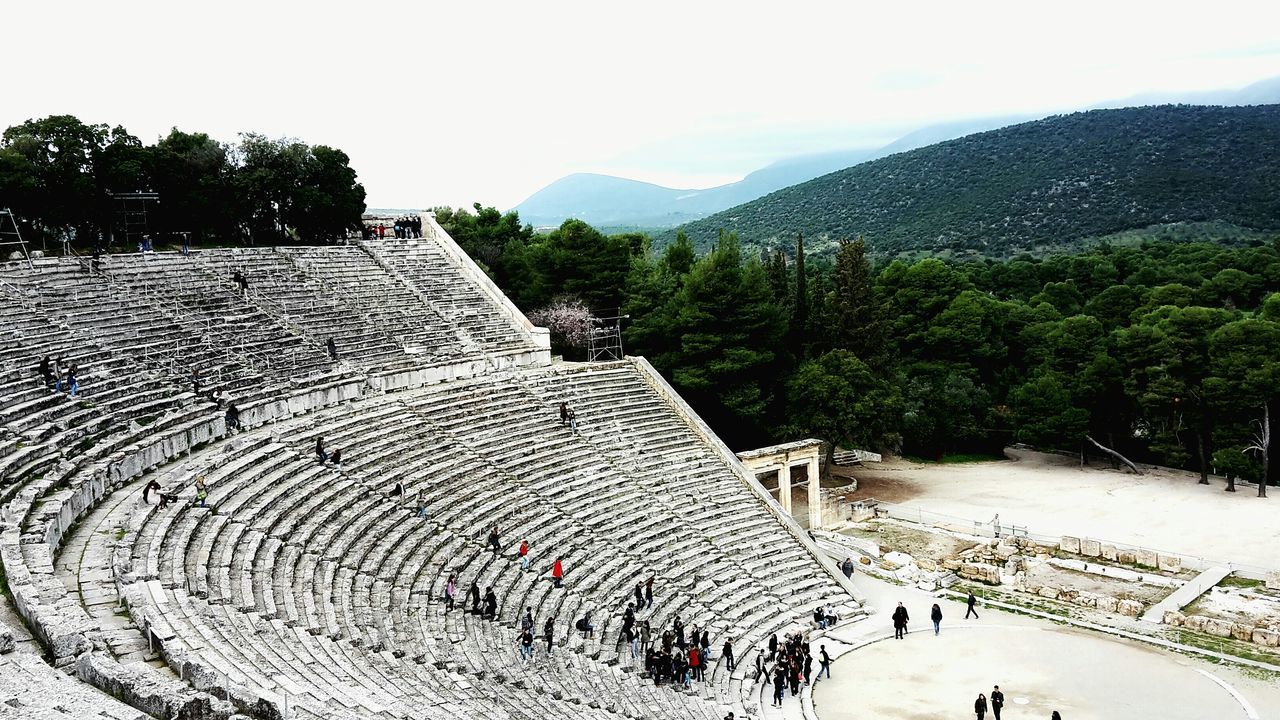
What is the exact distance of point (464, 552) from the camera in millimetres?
21000

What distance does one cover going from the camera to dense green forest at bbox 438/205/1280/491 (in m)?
36.2

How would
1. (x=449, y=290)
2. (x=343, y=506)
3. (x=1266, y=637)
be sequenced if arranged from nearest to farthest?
(x=343, y=506) < (x=1266, y=637) < (x=449, y=290)

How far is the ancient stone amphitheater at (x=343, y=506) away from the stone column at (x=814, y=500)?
13.7 ft

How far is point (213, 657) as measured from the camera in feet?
34.0

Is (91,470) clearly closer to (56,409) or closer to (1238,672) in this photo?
(56,409)

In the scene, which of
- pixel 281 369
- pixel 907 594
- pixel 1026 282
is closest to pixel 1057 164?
pixel 1026 282

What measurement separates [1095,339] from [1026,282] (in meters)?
24.2

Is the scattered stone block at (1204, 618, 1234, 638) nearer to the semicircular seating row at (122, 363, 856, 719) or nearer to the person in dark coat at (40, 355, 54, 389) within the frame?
the semicircular seating row at (122, 363, 856, 719)

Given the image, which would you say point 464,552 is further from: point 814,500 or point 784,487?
point 814,500

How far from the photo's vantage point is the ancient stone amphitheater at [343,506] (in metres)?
11.3

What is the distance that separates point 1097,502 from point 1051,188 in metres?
67.7

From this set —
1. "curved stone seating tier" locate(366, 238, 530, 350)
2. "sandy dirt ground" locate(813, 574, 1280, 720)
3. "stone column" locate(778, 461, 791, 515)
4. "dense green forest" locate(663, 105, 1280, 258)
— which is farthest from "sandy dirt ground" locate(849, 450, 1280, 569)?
"dense green forest" locate(663, 105, 1280, 258)

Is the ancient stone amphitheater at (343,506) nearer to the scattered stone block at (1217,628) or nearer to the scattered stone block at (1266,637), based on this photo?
the scattered stone block at (1217,628)

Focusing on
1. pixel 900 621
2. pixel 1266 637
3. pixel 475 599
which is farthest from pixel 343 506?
pixel 1266 637
